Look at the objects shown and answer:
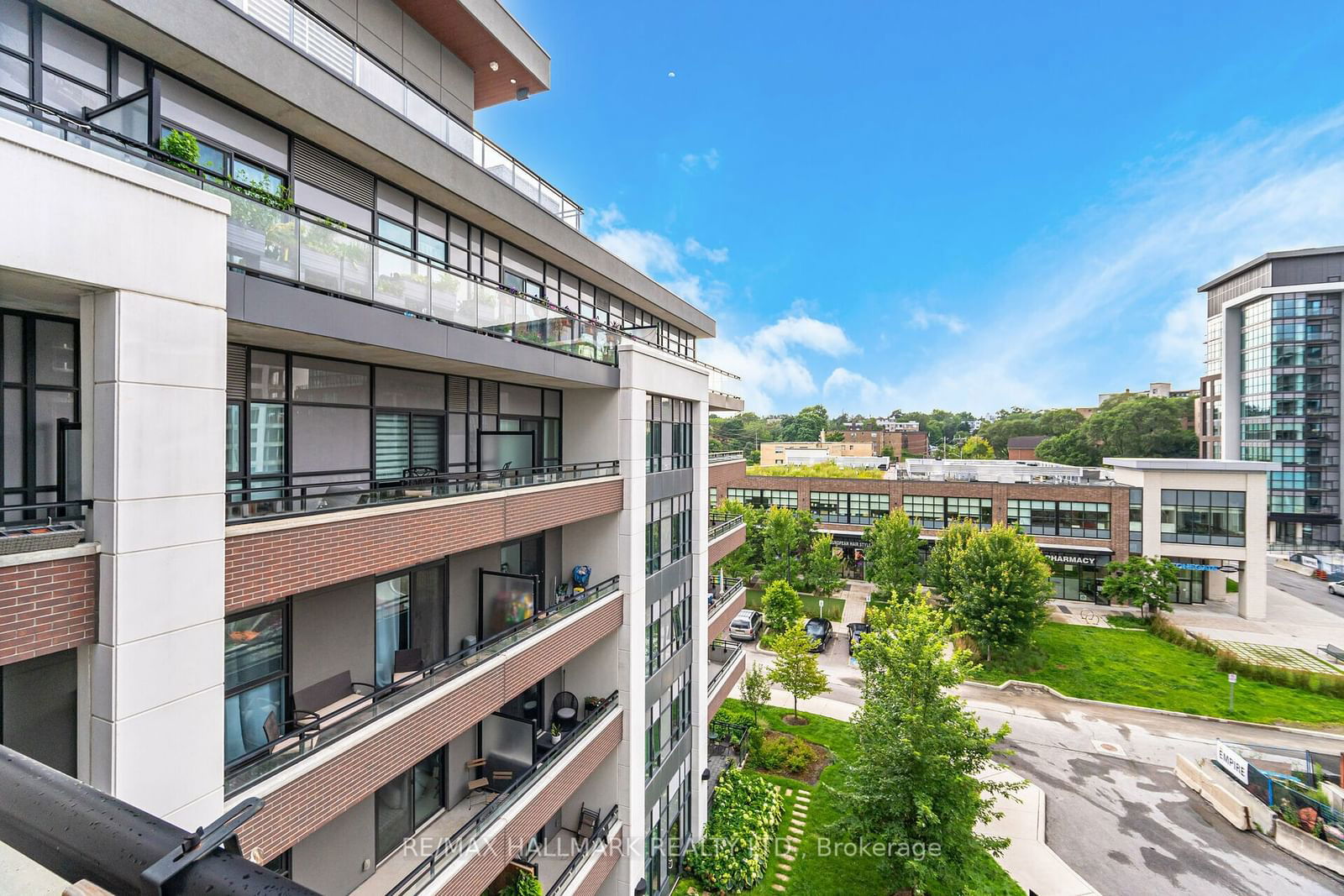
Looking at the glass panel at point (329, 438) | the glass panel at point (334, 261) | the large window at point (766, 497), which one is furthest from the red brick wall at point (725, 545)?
the large window at point (766, 497)

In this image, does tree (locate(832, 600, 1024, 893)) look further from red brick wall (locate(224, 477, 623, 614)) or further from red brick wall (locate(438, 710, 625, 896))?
red brick wall (locate(224, 477, 623, 614))

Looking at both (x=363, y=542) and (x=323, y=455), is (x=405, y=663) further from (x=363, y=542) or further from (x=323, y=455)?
(x=323, y=455)

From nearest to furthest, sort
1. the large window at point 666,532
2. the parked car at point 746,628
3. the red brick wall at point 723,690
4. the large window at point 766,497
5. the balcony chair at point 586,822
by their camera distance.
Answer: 1. the balcony chair at point 586,822
2. the large window at point 666,532
3. the red brick wall at point 723,690
4. the parked car at point 746,628
5. the large window at point 766,497

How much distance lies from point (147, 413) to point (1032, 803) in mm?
26146

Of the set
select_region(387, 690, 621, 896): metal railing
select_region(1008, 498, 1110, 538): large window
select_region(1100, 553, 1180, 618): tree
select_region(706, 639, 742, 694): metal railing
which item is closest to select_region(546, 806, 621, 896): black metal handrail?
select_region(387, 690, 621, 896): metal railing

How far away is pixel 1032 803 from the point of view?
2042cm

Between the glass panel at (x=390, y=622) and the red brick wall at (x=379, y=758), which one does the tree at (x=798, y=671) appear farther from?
the glass panel at (x=390, y=622)

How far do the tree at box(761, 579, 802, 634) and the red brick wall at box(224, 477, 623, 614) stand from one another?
1001 inches

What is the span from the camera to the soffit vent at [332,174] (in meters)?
8.73

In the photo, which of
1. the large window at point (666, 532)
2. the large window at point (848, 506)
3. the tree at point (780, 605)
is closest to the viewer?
the large window at point (666, 532)

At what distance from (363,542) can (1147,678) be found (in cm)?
3744

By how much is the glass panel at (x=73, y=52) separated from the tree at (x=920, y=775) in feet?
63.1

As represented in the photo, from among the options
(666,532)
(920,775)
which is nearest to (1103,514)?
(920,775)

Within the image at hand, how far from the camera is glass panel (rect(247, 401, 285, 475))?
24.9 feet
